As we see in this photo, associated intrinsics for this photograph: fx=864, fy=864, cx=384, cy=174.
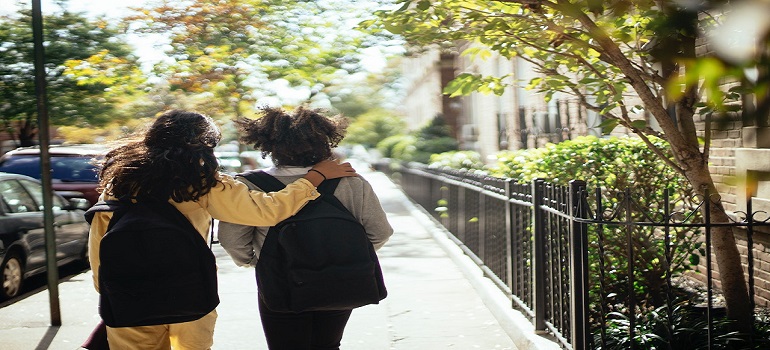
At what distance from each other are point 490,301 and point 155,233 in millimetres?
4693

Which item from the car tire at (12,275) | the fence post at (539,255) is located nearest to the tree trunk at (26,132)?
the car tire at (12,275)

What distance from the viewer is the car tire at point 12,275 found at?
8591 mm

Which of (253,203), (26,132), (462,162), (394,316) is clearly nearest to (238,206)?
(253,203)

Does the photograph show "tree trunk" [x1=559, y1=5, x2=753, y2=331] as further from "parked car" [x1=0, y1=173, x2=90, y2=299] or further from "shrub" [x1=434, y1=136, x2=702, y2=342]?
"parked car" [x1=0, y1=173, x2=90, y2=299]

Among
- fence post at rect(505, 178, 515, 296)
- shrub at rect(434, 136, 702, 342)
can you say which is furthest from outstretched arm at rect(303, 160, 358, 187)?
fence post at rect(505, 178, 515, 296)

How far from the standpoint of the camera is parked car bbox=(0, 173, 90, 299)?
8.73m

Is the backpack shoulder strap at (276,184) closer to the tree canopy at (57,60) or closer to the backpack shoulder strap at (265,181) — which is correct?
the backpack shoulder strap at (265,181)

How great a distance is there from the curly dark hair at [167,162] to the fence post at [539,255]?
2886mm

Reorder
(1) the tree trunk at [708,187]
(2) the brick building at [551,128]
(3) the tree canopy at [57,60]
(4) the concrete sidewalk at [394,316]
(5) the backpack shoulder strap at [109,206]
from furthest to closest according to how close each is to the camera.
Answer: (3) the tree canopy at [57,60] < (4) the concrete sidewalk at [394,316] < (1) the tree trunk at [708,187] < (5) the backpack shoulder strap at [109,206] < (2) the brick building at [551,128]

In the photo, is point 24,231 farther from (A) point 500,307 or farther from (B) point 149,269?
(B) point 149,269

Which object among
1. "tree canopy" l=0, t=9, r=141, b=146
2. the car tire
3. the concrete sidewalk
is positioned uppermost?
"tree canopy" l=0, t=9, r=141, b=146

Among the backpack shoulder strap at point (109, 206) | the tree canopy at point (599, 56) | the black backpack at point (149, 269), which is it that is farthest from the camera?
the tree canopy at point (599, 56)

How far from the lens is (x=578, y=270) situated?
4898 mm

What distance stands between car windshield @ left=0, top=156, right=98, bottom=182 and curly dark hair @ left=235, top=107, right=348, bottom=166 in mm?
9388
